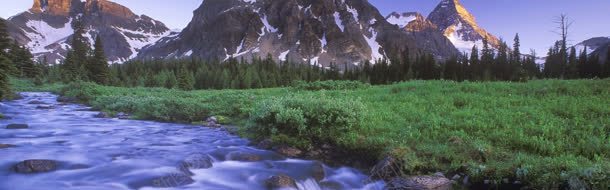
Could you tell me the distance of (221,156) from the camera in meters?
14.4

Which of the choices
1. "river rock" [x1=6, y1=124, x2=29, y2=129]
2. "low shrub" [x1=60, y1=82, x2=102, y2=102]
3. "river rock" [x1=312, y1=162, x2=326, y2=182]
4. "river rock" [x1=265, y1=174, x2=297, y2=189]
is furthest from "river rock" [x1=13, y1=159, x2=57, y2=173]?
"low shrub" [x1=60, y1=82, x2=102, y2=102]

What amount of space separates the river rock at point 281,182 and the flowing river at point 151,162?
0.12 meters

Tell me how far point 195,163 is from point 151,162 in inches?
54.0

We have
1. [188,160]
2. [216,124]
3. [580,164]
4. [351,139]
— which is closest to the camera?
[580,164]

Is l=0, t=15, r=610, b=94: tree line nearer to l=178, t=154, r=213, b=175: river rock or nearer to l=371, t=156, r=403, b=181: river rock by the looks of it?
l=178, t=154, r=213, b=175: river rock

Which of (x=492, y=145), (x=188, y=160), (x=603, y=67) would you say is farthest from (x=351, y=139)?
(x=603, y=67)

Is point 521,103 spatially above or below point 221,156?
above

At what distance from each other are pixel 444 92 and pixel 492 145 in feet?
39.9

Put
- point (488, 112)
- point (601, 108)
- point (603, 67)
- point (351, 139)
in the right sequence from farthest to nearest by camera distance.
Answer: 1. point (603, 67)
2. point (488, 112)
3. point (601, 108)
4. point (351, 139)

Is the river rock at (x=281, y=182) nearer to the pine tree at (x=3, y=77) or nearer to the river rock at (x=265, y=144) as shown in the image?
the river rock at (x=265, y=144)

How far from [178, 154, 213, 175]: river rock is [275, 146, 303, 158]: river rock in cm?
238

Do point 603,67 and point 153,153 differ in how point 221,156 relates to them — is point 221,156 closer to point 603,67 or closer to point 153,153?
point 153,153

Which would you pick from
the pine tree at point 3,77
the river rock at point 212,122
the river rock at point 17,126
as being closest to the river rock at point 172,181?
the river rock at point 212,122

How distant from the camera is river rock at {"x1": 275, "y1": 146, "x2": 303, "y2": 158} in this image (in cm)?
1412
